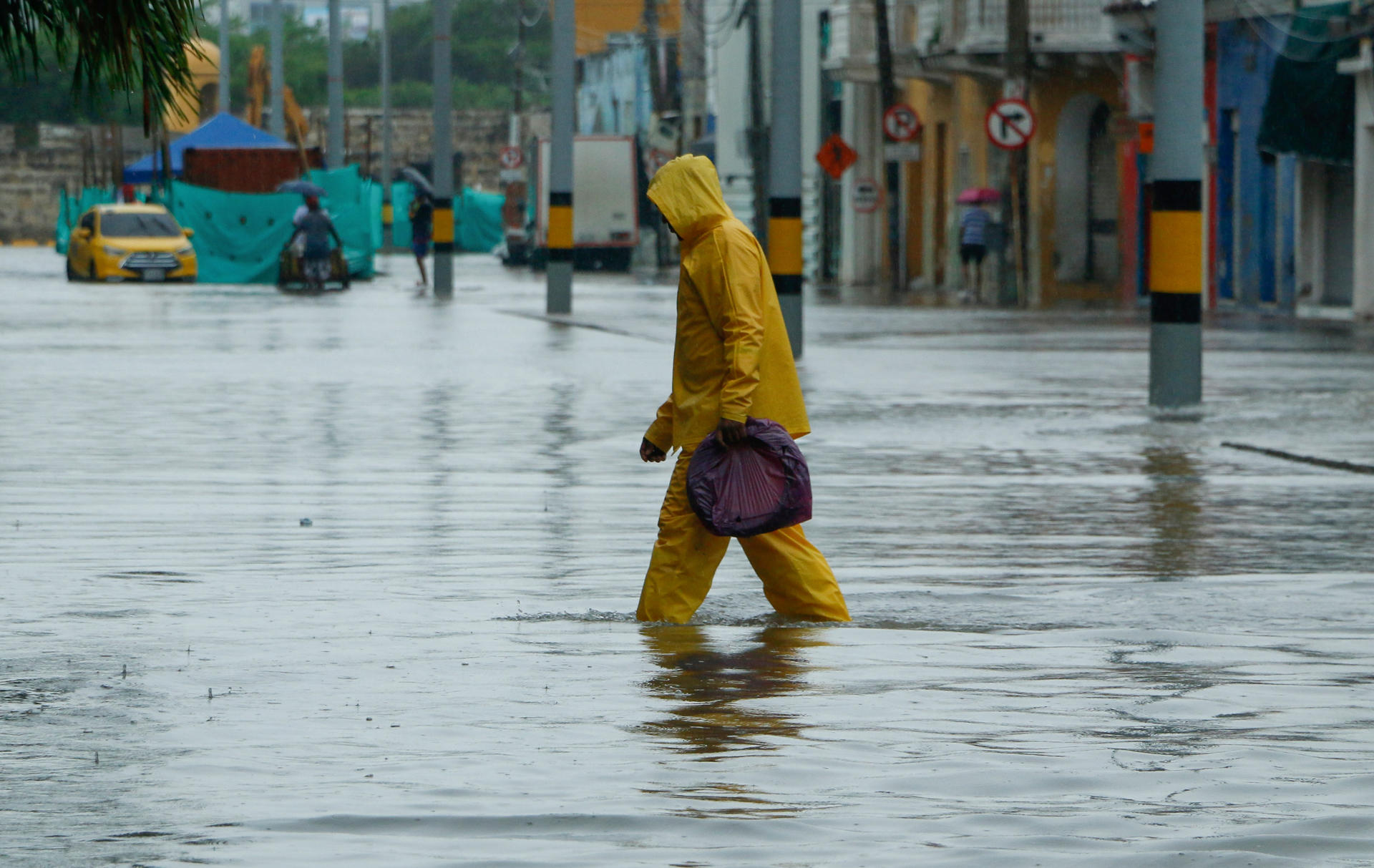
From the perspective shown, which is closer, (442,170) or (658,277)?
(442,170)

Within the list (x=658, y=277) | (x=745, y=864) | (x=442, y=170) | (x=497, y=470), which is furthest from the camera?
(x=658, y=277)

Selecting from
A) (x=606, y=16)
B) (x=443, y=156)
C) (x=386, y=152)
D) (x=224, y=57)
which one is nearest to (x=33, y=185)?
(x=606, y=16)

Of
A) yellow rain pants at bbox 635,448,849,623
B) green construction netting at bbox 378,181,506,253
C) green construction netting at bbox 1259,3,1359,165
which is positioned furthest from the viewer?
green construction netting at bbox 378,181,506,253

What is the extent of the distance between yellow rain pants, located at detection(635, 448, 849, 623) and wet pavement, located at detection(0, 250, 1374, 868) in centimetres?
14

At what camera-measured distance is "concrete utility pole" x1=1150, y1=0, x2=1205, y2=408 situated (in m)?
17.3

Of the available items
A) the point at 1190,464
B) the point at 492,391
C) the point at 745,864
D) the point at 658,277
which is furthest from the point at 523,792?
the point at 658,277

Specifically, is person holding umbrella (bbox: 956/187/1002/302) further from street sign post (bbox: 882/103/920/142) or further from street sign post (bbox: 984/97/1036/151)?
street sign post (bbox: 984/97/1036/151)

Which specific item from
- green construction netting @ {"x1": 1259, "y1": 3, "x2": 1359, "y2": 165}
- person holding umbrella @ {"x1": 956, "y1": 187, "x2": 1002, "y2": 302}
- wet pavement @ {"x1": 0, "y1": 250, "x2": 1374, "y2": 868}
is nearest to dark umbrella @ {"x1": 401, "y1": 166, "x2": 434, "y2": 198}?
person holding umbrella @ {"x1": 956, "y1": 187, "x2": 1002, "y2": 302}

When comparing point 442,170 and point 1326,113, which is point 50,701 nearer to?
point 1326,113

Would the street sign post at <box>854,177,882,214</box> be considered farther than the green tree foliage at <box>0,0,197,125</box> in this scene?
Yes

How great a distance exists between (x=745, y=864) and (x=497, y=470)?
8591 millimetres

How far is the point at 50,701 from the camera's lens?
676 centimetres

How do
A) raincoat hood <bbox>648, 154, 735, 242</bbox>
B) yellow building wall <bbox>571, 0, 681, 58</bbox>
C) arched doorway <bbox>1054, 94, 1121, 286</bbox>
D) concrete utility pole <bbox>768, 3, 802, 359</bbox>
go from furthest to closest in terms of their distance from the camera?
yellow building wall <bbox>571, 0, 681, 58</bbox> → arched doorway <bbox>1054, 94, 1121, 286</bbox> → concrete utility pole <bbox>768, 3, 802, 359</bbox> → raincoat hood <bbox>648, 154, 735, 242</bbox>

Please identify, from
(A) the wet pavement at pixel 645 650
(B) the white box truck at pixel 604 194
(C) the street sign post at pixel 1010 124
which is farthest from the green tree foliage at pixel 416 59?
(A) the wet pavement at pixel 645 650
